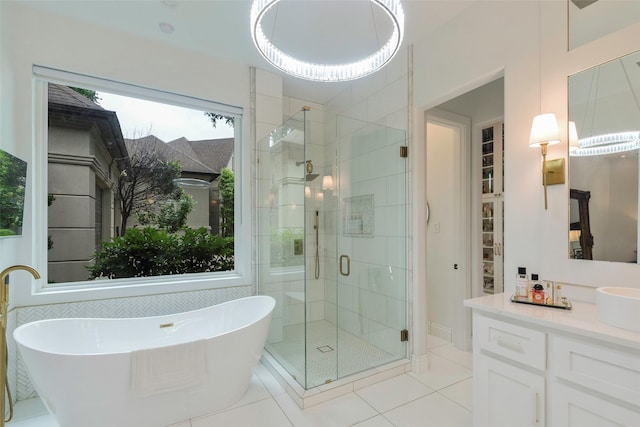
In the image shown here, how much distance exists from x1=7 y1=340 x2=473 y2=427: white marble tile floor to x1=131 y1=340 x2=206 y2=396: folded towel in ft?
1.10

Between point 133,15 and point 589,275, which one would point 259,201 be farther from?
point 589,275

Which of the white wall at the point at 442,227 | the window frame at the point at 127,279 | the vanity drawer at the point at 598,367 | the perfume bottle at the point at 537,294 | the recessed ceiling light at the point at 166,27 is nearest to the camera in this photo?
the vanity drawer at the point at 598,367

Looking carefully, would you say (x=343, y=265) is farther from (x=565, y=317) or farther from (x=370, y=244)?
(x=565, y=317)

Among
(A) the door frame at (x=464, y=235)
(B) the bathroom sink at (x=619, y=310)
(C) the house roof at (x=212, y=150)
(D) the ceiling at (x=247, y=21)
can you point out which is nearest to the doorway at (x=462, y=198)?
(A) the door frame at (x=464, y=235)

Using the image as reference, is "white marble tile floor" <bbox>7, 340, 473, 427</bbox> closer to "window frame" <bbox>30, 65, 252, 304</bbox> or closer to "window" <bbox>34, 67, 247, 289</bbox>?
"window frame" <bbox>30, 65, 252, 304</bbox>

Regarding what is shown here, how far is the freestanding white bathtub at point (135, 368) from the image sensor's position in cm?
170

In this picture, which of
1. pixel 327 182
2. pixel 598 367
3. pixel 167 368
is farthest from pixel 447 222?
pixel 167 368

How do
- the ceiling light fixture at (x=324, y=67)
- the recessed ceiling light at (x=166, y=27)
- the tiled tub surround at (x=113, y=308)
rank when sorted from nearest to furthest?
the ceiling light fixture at (x=324, y=67) → the tiled tub surround at (x=113, y=308) → the recessed ceiling light at (x=166, y=27)

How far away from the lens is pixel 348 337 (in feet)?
10.3

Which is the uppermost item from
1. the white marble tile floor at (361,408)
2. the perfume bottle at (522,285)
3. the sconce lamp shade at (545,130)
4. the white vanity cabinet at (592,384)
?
the sconce lamp shade at (545,130)

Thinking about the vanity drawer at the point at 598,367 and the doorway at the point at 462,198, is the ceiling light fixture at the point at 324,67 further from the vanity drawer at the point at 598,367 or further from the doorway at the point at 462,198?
the vanity drawer at the point at 598,367

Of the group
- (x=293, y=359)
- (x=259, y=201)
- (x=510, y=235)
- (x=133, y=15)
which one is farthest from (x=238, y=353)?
(x=133, y=15)

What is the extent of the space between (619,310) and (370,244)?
197 cm

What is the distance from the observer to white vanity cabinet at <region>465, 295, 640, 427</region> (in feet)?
3.79
